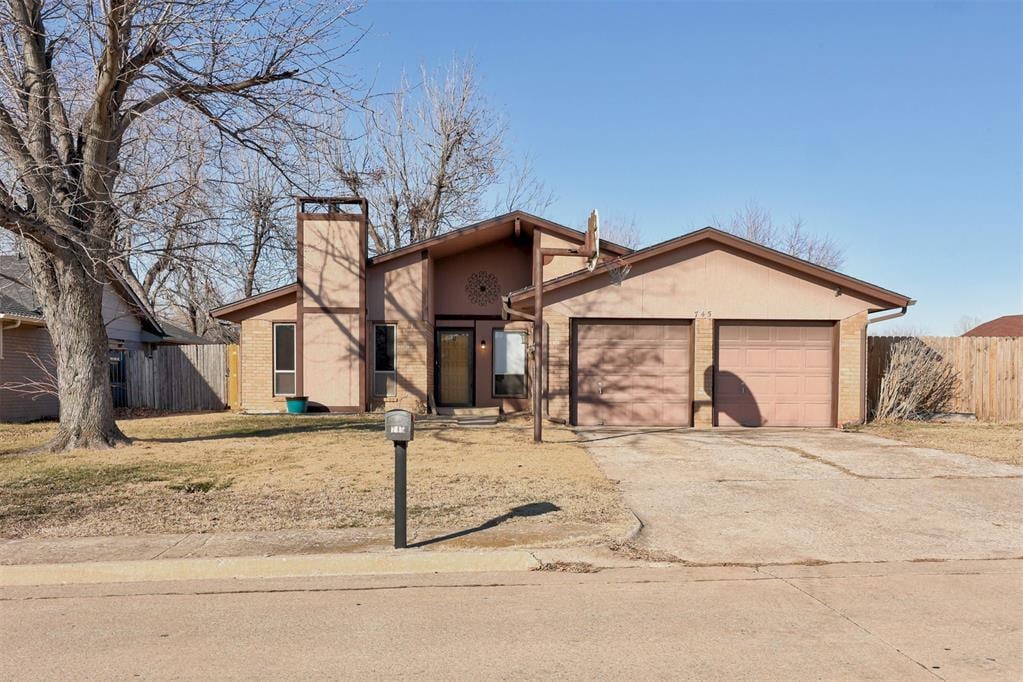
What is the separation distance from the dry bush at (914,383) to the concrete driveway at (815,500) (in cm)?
416

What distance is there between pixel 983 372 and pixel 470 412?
41.5 ft

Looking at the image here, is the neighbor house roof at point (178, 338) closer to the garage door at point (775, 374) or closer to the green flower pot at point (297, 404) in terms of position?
the green flower pot at point (297, 404)

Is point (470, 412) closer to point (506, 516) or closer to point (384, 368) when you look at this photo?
point (384, 368)

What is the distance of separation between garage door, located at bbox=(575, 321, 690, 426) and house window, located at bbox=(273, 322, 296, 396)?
7.77 meters

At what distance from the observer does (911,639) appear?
4.15m

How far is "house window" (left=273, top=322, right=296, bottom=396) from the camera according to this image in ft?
58.4

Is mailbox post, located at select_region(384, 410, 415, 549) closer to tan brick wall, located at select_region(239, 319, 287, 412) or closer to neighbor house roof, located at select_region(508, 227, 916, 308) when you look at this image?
neighbor house roof, located at select_region(508, 227, 916, 308)

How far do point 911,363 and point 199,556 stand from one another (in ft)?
51.3

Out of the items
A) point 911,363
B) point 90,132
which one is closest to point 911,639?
point 90,132

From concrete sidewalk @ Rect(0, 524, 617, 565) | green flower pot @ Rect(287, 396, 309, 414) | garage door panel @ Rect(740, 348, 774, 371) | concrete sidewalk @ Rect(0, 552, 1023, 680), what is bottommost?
concrete sidewalk @ Rect(0, 552, 1023, 680)

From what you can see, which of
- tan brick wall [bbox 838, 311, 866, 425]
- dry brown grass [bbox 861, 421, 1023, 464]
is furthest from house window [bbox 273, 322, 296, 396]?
dry brown grass [bbox 861, 421, 1023, 464]

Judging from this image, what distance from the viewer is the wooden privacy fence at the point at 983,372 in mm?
16250

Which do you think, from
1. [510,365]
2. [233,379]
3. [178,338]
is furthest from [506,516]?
[178,338]

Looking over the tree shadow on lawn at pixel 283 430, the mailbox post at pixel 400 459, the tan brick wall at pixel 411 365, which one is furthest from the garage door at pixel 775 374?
the mailbox post at pixel 400 459
